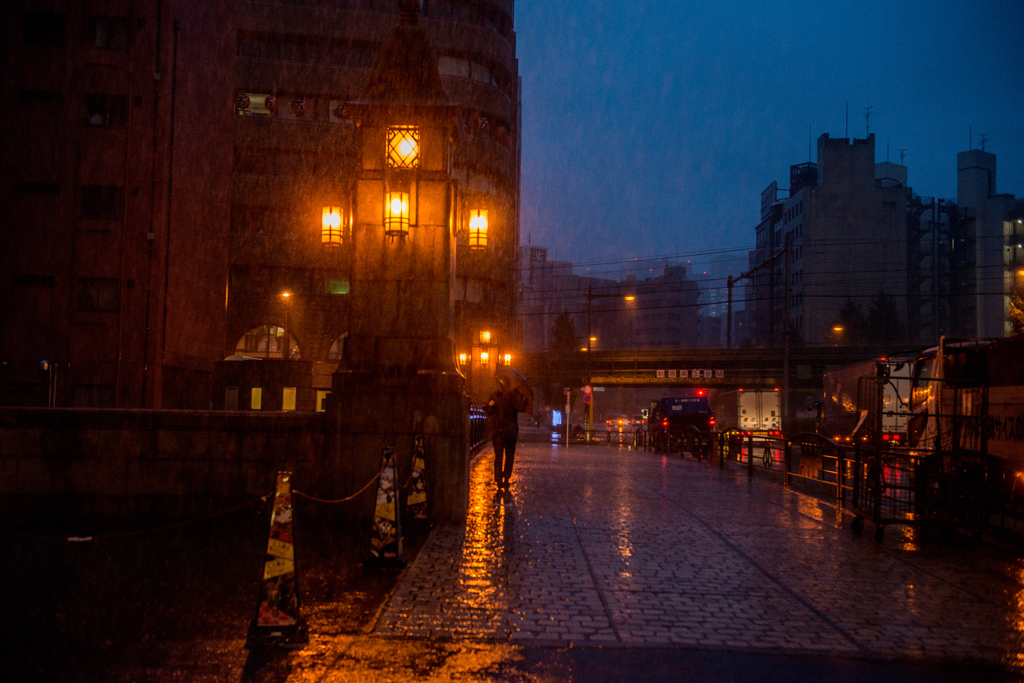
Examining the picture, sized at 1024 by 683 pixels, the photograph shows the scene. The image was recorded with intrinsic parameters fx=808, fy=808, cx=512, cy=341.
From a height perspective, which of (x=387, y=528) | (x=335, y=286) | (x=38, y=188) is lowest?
(x=387, y=528)

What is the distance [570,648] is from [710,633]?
1118 millimetres

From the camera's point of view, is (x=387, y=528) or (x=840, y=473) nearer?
(x=387, y=528)

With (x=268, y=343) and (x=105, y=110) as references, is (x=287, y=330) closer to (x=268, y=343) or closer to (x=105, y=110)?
(x=268, y=343)

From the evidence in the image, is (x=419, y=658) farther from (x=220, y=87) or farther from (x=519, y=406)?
(x=220, y=87)

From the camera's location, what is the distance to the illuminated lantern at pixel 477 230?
13.9 metres

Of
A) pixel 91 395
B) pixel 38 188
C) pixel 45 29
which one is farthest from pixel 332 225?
pixel 45 29

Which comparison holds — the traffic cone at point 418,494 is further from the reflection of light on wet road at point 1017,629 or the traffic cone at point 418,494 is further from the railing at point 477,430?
the railing at point 477,430

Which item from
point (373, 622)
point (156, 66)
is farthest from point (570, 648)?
point (156, 66)

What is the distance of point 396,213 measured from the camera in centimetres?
1094

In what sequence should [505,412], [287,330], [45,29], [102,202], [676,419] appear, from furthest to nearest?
[287,330] < [676,419] < [102,202] < [45,29] < [505,412]

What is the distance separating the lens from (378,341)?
11289 millimetres

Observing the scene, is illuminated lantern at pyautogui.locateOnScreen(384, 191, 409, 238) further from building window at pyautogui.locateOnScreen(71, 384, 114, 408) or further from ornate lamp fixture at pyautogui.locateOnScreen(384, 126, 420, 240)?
building window at pyautogui.locateOnScreen(71, 384, 114, 408)

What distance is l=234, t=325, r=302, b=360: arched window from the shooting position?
4794cm

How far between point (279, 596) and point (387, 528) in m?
2.27
